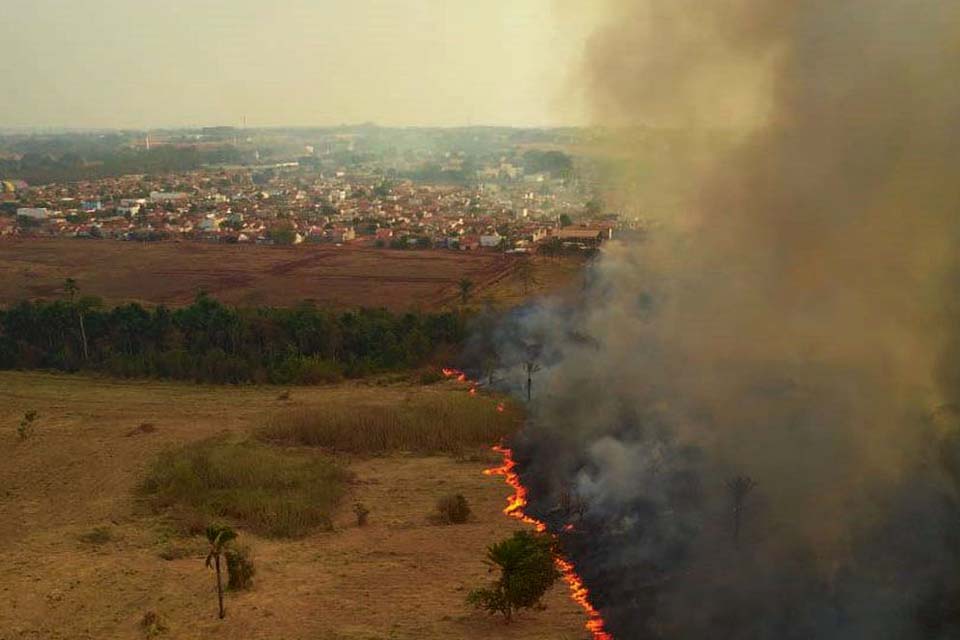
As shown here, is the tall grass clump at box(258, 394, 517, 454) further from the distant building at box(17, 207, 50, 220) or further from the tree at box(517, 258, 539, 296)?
the distant building at box(17, 207, 50, 220)

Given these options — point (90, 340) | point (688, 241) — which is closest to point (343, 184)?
point (90, 340)

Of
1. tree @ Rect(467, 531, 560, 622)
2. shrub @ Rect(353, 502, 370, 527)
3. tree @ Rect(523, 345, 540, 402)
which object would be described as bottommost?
shrub @ Rect(353, 502, 370, 527)

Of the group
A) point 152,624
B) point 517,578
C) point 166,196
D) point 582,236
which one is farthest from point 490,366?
point 166,196

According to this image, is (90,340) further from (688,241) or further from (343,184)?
(343,184)

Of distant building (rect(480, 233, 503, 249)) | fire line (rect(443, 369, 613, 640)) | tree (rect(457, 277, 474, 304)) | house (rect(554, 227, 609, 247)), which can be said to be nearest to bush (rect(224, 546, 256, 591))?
fire line (rect(443, 369, 613, 640))

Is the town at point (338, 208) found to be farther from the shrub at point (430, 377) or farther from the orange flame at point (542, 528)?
the orange flame at point (542, 528)

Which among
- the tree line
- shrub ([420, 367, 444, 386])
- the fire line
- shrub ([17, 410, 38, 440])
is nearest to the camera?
the fire line

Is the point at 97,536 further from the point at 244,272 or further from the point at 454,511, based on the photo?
the point at 244,272

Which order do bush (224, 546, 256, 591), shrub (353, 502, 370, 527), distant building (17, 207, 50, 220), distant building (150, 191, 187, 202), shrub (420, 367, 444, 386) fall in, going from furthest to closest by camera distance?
distant building (150, 191, 187, 202), distant building (17, 207, 50, 220), shrub (420, 367, 444, 386), shrub (353, 502, 370, 527), bush (224, 546, 256, 591)
